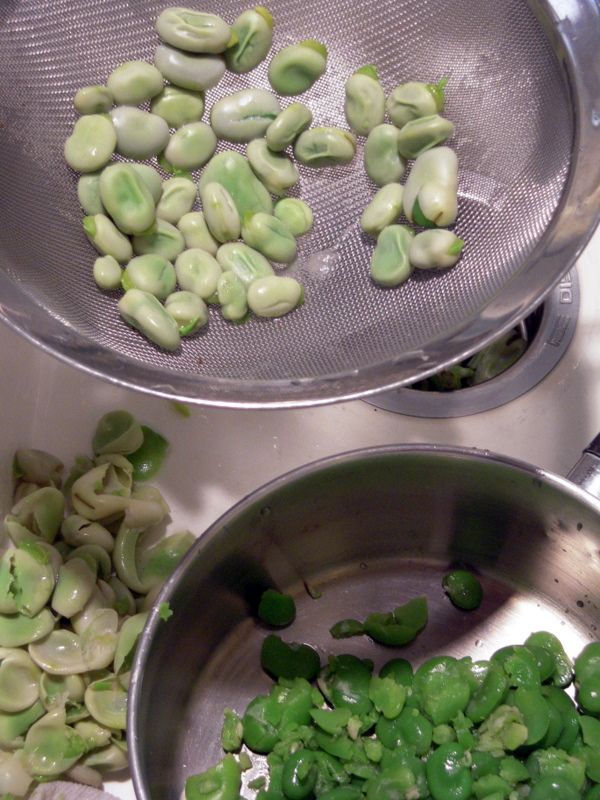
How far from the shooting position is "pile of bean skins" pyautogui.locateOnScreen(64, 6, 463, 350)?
670 mm

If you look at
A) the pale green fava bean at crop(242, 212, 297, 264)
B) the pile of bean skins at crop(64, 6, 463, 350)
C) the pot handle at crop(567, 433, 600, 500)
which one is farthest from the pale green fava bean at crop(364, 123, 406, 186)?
the pot handle at crop(567, 433, 600, 500)

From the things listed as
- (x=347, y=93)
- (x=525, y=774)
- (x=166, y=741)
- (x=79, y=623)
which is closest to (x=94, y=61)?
(x=347, y=93)

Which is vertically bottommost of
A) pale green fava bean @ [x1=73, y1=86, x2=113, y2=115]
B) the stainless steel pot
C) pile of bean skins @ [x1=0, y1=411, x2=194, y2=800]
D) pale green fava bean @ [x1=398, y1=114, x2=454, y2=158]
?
pile of bean skins @ [x1=0, y1=411, x2=194, y2=800]

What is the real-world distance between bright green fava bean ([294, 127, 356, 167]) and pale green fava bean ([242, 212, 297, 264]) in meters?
0.07

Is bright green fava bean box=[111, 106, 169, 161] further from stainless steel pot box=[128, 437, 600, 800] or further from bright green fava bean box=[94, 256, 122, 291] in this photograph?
stainless steel pot box=[128, 437, 600, 800]

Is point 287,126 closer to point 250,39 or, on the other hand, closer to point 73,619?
point 250,39

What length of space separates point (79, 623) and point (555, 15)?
72cm

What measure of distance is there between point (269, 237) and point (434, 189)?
156 millimetres

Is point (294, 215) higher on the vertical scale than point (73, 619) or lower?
higher

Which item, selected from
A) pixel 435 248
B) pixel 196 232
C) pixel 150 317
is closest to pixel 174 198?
pixel 196 232

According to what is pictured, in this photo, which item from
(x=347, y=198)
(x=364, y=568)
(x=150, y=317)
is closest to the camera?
(x=150, y=317)

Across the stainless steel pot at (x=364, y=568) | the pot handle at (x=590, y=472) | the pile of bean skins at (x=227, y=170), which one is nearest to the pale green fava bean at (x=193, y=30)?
the pile of bean skins at (x=227, y=170)

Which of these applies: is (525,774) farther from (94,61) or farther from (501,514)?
(94,61)

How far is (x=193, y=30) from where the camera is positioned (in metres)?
0.67
